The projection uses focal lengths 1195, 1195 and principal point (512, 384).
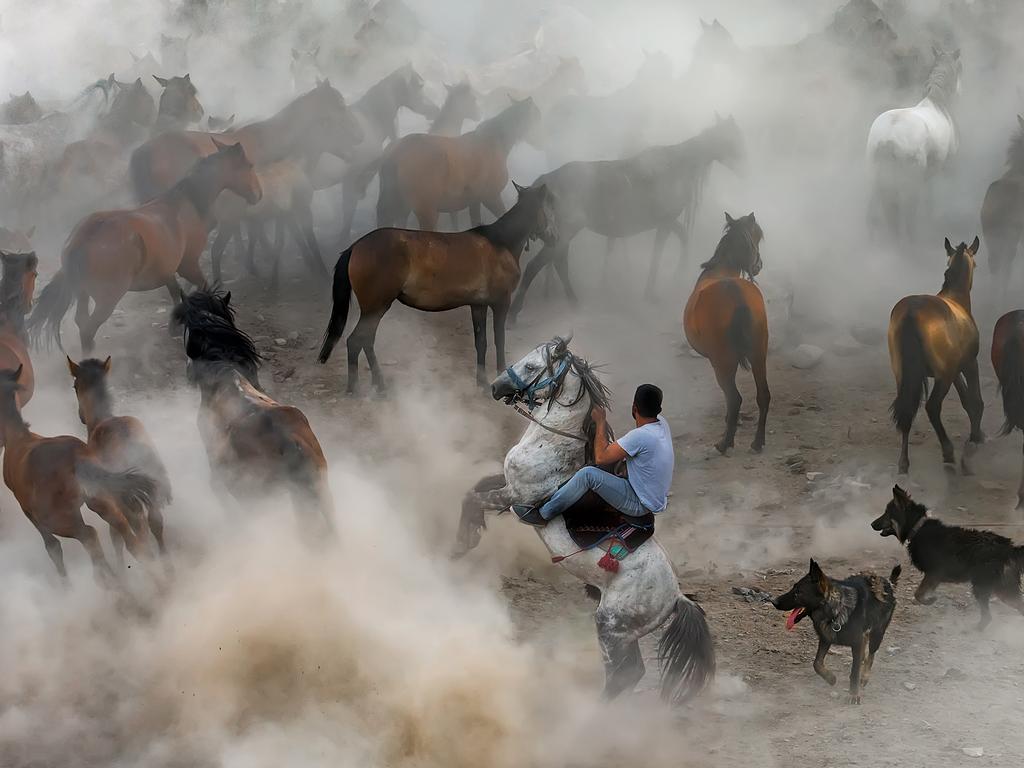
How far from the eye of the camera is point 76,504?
659 centimetres

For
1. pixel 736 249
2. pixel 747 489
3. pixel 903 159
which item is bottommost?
pixel 747 489

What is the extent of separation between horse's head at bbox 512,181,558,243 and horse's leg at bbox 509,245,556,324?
4.92ft

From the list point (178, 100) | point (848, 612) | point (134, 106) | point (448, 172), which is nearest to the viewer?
point (848, 612)

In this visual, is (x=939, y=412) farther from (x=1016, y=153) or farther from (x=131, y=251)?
(x=131, y=251)

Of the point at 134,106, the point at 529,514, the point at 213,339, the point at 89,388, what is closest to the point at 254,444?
the point at 213,339

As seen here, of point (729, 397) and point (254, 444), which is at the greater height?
point (254, 444)

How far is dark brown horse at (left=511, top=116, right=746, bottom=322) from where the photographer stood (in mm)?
12688


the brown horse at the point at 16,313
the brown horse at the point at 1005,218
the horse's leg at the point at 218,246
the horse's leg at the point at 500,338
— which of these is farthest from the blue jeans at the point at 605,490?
the brown horse at the point at 1005,218

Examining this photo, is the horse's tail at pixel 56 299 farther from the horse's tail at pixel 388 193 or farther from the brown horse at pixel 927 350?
the brown horse at pixel 927 350

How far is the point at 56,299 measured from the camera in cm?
987

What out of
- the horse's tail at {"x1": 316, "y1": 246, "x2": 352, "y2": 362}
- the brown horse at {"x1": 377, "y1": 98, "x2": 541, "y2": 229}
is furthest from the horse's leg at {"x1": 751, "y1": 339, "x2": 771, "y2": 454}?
the brown horse at {"x1": 377, "y1": 98, "x2": 541, "y2": 229}

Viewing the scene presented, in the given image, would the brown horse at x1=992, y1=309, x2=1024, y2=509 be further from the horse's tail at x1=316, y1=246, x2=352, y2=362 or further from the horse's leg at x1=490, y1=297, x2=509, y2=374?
the horse's tail at x1=316, y1=246, x2=352, y2=362

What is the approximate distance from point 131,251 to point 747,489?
544cm

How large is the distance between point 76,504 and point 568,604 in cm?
288
